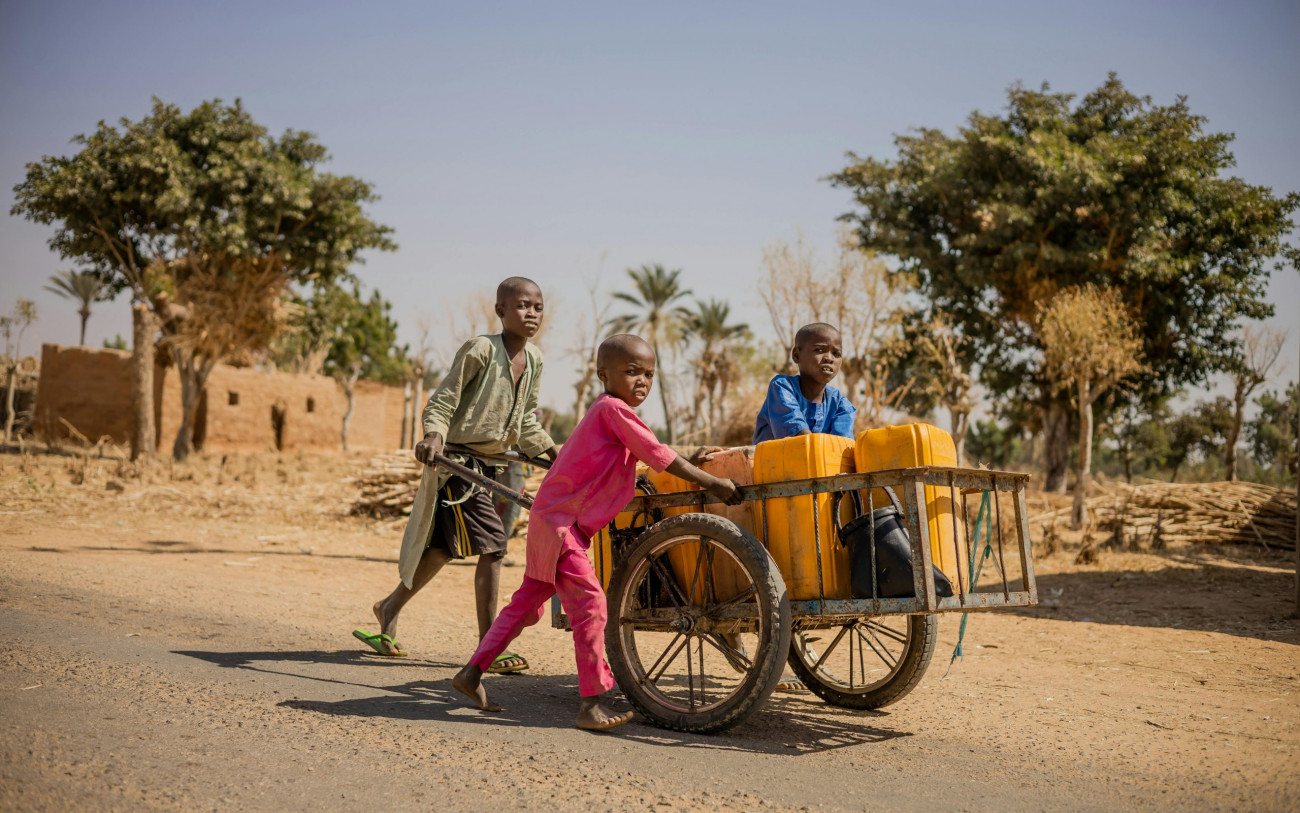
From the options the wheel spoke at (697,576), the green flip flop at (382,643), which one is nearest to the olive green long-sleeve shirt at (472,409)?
the green flip flop at (382,643)

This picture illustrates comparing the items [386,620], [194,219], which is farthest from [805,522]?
[194,219]

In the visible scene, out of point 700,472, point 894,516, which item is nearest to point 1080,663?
point 894,516

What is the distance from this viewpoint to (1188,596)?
884cm

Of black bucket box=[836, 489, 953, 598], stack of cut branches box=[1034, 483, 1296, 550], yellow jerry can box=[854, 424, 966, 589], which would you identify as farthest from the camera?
stack of cut branches box=[1034, 483, 1296, 550]

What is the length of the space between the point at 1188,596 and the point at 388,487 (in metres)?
9.84

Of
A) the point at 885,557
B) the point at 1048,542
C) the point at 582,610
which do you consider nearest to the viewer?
the point at 885,557

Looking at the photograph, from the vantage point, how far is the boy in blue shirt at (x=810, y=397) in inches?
167

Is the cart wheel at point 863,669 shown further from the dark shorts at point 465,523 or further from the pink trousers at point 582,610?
the dark shorts at point 465,523

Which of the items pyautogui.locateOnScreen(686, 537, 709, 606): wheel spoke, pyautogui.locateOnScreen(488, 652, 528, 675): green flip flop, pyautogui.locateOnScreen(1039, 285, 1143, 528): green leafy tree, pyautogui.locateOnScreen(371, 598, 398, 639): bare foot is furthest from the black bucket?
pyautogui.locateOnScreen(1039, 285, 1143, 528): green leafy tree

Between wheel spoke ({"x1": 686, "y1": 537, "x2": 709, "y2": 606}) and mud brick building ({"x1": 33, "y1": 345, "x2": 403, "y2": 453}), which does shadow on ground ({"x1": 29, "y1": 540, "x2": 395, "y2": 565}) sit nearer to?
wheel spoke ({"x1": 686, "y1": 537, "x2": 709, "y2": 606})

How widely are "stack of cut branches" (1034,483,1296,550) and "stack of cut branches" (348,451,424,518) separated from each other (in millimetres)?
9247

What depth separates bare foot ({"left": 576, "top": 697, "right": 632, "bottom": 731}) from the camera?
3.39 metres

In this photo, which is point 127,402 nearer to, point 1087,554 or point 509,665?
point 1087,554

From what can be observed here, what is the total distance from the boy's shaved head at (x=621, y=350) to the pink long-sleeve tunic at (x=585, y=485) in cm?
14
